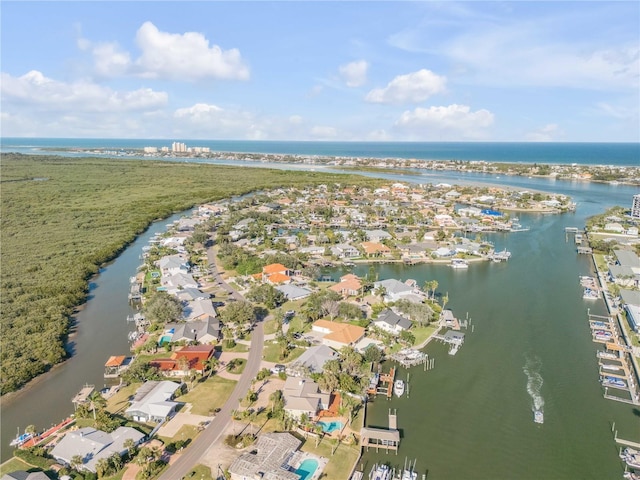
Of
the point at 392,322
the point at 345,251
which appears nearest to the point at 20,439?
the point at 392,322

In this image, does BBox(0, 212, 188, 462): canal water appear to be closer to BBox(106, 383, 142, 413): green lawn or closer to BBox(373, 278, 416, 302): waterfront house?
BBox(106, 383, 142, 413): green lawn

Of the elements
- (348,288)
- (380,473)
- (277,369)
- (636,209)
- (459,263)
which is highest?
(636,209)

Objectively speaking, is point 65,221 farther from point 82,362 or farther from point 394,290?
point 394,290

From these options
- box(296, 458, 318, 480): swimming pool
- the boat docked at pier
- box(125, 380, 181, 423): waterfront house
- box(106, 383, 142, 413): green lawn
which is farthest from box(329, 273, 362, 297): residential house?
the boat docked at pier

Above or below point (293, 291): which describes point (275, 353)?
below

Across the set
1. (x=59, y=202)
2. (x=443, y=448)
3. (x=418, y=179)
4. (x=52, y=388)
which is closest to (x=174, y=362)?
(x=52, y=388)

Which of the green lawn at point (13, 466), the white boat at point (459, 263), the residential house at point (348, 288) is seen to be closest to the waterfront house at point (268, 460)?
the green lawn at point (13, 466)

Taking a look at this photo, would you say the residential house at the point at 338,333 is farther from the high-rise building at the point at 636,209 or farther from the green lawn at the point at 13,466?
the high-rise building at the point at 636,209
